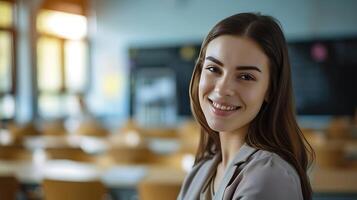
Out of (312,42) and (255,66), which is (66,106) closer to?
(312,42)

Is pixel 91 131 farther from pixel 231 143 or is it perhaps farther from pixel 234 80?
pixel 234 80

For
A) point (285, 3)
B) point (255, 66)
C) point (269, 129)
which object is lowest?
point (269, 129)

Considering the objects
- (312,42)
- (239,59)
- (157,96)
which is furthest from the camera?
(157,96)

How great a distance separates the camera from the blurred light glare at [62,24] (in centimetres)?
990

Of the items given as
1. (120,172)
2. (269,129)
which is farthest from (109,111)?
(269,129)

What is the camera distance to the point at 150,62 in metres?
10.2

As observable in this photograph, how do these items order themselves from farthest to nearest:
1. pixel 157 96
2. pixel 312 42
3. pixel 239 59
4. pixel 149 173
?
1. pixel 157 96
2. pixel 312 42
3. pixel 149 173
4. pixel 239 59

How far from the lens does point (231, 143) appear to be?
1272 mm

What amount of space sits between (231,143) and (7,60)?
28.0 feet

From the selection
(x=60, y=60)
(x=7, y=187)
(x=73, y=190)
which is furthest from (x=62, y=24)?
(x=73, y=190)

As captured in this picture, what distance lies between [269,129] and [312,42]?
8.73 metres

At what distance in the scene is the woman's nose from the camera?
1.14 metres

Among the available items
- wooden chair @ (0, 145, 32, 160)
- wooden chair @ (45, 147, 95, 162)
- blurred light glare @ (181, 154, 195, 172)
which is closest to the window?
wooden chair @ (0, 145, 32, 160)

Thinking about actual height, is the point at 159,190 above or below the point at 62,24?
below
